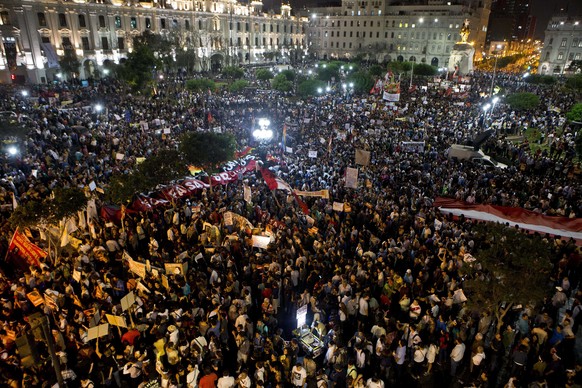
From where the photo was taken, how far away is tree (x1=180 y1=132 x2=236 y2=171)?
1591 cm

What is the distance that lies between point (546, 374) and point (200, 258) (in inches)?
347

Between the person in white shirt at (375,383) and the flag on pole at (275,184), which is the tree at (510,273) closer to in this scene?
the person in white shirt at (375,383)

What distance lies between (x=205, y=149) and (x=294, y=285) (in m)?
7.43

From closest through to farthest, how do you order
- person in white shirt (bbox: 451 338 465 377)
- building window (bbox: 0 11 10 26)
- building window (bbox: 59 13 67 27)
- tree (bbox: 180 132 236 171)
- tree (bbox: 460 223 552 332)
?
person in white shirt (bbox: 451 338 465 377), tree (bbox: 460 223 552 332), tree (bbox: 180 132 236 171), building window (bbox: 0 11 10 26), building window (bbox: 59 13 67 27)

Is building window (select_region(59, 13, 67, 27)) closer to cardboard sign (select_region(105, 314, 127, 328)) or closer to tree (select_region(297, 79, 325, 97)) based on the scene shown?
tree (select_region(297, 79, 325, 97))

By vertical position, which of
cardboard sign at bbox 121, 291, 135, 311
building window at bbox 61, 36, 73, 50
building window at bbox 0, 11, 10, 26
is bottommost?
cardboard sign at bbox 121, 291, 135, 311

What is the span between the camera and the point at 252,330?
912 cm

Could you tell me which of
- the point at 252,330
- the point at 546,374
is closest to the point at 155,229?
the point at 252,330

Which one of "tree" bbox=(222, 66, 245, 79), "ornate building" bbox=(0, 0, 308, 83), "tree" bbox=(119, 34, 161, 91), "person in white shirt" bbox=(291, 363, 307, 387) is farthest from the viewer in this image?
"tree" bbox=(222, 66, 245, 79)

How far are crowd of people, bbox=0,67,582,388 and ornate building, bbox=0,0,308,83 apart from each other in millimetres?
34598

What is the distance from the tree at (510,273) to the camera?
27.4 ft

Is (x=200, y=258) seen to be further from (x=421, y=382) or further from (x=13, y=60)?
(x=13, y=60)

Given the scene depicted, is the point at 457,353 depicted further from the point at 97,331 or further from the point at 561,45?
the point at 561,45

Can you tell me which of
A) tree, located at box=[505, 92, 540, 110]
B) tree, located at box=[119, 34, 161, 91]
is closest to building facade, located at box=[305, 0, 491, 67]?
tree, located at box=[505, 92, 540, 110]
